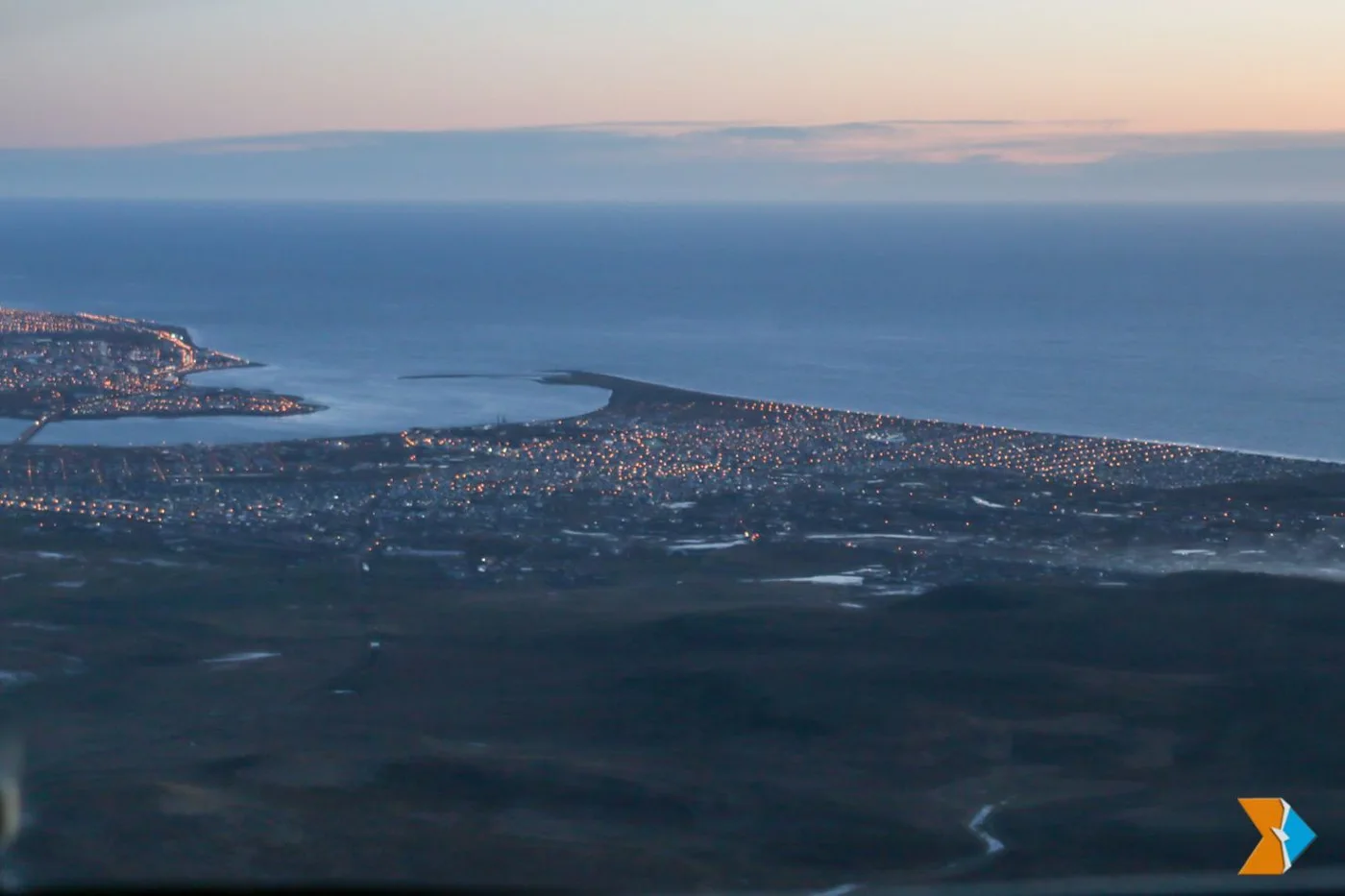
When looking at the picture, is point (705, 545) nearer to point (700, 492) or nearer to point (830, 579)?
point (830, 579)

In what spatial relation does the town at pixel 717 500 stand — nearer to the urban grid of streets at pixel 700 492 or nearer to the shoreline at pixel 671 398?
the urban grid of streets at pixel 700 492

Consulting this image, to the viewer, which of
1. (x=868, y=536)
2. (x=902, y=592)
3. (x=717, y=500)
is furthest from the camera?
(x=717, y=500)

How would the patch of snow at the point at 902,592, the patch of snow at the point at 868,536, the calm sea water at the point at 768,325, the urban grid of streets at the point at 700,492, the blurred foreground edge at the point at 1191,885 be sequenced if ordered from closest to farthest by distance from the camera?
the blurred foreground edge at the point at 1191,885 → the patch of snow at the point at 902,592 → the urban grid of streets at the point at 700,492 → the patch of snow at the point at 868,536 → the calm sea water at the point at 768,325

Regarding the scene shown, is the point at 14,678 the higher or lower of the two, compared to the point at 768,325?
lower

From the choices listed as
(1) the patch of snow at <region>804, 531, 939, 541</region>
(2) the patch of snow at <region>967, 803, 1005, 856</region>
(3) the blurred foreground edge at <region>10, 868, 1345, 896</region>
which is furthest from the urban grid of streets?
(3) the blurred foreground edge at <region>10, 868, 1345, 896</region>

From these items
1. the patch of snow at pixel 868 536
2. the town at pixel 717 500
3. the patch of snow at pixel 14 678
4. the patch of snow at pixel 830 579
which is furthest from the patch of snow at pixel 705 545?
the patch of snow at pixel 14 678

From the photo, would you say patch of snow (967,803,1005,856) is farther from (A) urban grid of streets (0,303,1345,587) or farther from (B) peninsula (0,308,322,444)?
(B) peninsula (0,308,322,444)

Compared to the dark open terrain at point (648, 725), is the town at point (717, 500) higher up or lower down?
higher up

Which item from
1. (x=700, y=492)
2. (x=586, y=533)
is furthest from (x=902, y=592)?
(x=700, y=492)
